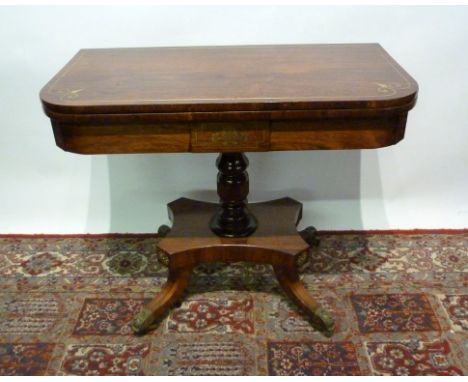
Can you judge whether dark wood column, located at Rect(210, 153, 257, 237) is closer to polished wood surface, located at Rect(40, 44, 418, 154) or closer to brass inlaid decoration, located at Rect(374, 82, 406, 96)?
polished wood surface, located at Rect(40, 44, 418, 154)

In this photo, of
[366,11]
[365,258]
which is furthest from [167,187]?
[366,11]

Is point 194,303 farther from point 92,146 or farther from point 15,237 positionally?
point 15,237

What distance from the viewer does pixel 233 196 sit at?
1734 mm

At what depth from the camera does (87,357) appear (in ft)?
5.19

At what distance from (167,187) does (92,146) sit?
0.79 meters

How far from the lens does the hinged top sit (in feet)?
4.22

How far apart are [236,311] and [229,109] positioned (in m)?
0.78

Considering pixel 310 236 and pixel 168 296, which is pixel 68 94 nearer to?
pixel 168 296

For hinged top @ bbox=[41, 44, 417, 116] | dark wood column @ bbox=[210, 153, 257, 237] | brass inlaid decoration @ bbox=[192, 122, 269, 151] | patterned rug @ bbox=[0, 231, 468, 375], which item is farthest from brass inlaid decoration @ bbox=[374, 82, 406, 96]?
patterned rug @ bbox=[0, 231, 468, 375]

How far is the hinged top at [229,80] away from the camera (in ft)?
4.22

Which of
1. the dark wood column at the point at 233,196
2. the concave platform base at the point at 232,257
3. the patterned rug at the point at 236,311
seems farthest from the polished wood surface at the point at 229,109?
the patterned rug at the point at 236,311

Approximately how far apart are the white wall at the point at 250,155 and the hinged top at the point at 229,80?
0.63 feet

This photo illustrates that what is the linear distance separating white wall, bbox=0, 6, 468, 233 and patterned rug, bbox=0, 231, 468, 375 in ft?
0.37

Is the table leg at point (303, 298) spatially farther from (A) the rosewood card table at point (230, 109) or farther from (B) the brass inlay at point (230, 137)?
(B) the brass inlay at point (230, 137)
